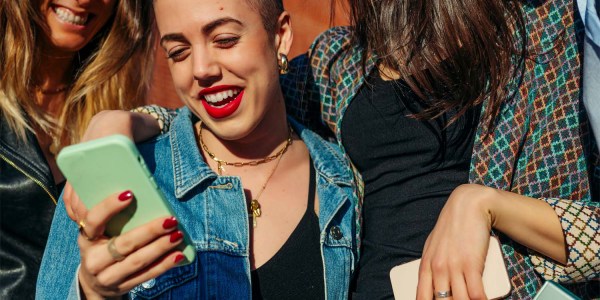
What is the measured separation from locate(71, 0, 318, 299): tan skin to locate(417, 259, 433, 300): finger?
468 mm

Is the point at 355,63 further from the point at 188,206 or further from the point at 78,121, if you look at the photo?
the point at 78,121

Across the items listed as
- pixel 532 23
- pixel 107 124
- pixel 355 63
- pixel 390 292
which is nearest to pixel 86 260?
pixel 107 124

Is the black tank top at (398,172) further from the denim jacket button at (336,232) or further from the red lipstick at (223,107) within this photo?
the red lipstick at (223,107)

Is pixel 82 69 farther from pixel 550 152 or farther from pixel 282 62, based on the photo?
pixel 550 152

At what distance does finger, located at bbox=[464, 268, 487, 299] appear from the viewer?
1.88 metres

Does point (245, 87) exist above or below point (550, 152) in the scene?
above

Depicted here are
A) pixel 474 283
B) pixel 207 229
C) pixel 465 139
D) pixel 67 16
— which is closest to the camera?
pixel 474 283

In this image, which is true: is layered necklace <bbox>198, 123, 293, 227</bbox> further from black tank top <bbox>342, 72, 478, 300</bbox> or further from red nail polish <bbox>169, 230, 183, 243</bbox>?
red nail polish <bbox>169, 230, 183, 243</bbox>

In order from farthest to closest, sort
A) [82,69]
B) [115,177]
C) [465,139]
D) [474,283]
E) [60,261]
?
[82,69], [465,139], [60,261], [474,283], [115,177]

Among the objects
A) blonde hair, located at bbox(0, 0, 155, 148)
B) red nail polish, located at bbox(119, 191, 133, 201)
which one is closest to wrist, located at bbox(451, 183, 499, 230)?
red nail polish, located at bbox(119, 191, 133, 201)

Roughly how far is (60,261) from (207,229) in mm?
389

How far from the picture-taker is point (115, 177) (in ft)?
5.39

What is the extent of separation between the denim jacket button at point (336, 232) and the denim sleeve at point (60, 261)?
2.31 ft

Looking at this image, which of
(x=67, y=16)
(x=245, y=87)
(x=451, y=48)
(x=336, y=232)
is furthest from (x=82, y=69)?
(x=451, y=48)
